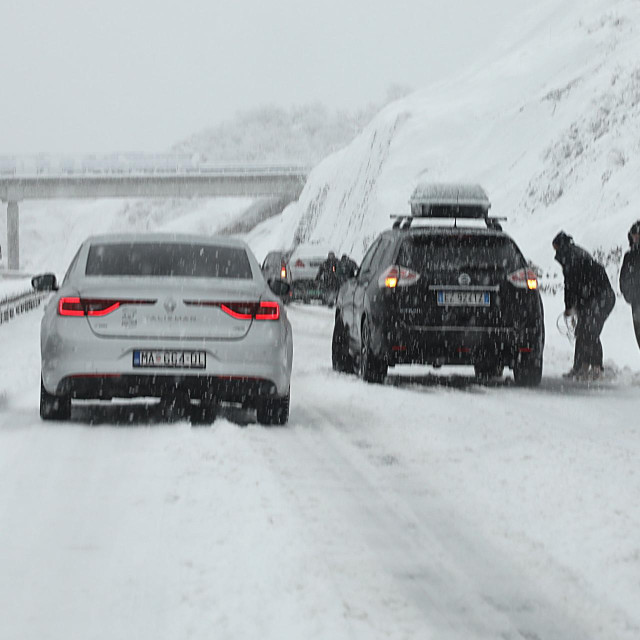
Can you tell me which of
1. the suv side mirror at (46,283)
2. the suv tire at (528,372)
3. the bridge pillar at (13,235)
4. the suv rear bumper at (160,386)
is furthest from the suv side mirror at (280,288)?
the bridge pillar at (13,235)

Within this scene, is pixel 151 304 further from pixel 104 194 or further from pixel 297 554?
pixel 104 194

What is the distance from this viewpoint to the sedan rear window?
34.1ft

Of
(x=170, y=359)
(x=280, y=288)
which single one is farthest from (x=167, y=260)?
(x=280, y=288)

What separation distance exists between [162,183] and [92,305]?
81355mm

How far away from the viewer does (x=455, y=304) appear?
13453 mm

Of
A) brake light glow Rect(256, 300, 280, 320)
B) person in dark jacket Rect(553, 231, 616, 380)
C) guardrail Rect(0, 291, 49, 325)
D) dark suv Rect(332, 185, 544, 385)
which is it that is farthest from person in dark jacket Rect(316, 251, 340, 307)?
brake light glow Rect(256, 300, 280, 320)

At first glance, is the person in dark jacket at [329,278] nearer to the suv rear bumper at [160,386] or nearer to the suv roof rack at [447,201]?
the suv roof rack at [447,201]

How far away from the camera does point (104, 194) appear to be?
9075 centimetres

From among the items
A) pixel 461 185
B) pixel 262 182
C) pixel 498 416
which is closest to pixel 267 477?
pixel 498 416

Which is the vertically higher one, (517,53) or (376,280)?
(517,53)

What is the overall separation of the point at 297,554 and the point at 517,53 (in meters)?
66.1

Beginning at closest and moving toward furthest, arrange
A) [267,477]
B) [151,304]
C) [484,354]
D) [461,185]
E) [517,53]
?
1. [267,477]
2. [151,304]
3. [484,354]
4. [461,185]
5. [517,53]

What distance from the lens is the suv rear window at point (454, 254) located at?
13.5m

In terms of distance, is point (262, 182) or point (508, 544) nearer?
point (508, 544)
